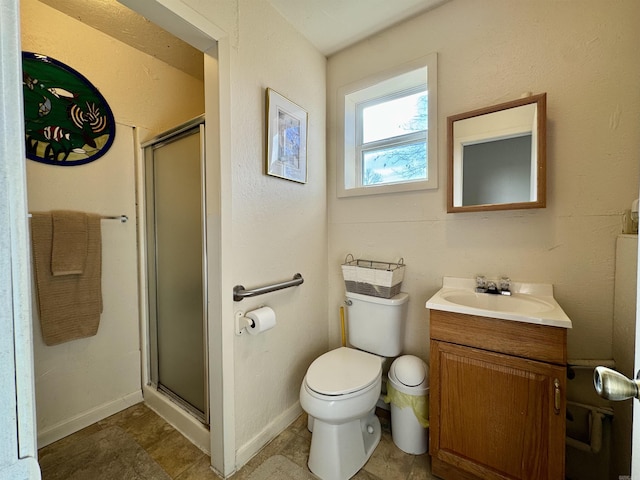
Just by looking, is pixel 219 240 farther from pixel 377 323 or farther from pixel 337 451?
pixel 337 451

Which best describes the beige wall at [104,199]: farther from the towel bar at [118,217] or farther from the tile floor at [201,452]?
the tile floor at [201,452]

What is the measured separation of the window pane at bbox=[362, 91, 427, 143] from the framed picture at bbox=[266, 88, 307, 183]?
0.53m

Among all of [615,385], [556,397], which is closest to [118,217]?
[615,385]

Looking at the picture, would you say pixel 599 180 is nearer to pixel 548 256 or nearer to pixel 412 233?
pixel 548 256

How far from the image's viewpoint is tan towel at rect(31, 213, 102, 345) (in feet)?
4.75

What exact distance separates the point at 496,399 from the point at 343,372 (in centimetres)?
69

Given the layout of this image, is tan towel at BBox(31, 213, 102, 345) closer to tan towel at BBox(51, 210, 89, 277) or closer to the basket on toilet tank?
tan towel at BBox(51, 210, 89, 277)

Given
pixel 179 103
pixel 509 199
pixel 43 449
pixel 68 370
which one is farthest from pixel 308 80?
pixel 43 449

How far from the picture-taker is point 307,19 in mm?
1610

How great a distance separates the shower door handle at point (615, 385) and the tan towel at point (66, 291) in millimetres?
2202

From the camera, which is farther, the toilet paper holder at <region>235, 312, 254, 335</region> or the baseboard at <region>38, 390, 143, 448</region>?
the baseboard at <region>38, 390, 143, 448</region>

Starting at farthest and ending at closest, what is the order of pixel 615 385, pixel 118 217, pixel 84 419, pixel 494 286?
pixel 118 217 < pixel 84 419 < pixel 494 286 < pixel 615 385

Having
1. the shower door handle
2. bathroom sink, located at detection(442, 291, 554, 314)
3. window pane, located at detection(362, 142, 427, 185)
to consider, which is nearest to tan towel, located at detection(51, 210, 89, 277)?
window pane, located at detection(362, 142, 427, 185)

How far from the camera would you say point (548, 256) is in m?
1.31
